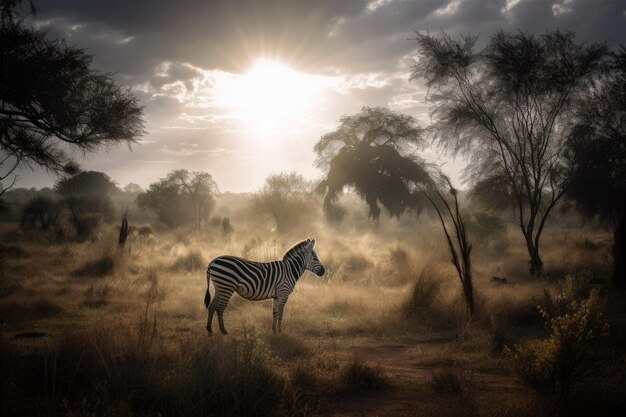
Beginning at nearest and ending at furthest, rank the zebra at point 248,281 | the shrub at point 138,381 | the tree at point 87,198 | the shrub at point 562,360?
the shrub at point 138,381 < the shrub at point 562,360 < the zebra at point 248,281 < the tree at point 87,198

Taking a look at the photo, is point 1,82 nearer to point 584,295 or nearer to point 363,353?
point 363,353

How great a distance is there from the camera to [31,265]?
1727 cm

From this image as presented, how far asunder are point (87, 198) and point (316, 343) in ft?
156

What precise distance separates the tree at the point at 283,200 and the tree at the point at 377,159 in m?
2.55

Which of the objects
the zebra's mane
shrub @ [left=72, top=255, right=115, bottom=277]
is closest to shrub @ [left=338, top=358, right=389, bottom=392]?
the zebra's mane

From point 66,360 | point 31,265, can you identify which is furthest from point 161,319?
point 31,265

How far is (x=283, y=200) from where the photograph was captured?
1508 inches

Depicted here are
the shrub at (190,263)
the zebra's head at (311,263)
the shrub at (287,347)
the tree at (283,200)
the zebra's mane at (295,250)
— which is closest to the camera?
the shrub at (287,347)

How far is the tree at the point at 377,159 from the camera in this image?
3712 centimetres

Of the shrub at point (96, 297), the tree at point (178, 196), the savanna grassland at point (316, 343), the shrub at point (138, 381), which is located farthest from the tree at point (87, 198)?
the shrub at point (138, 381)

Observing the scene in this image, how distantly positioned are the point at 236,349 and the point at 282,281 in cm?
393

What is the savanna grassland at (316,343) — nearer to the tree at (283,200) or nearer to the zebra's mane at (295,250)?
the zebra's mane at (295,250)

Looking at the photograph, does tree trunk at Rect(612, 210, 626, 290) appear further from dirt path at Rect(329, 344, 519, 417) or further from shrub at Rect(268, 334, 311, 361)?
shrub at Rect(268, 334, 311, 361)

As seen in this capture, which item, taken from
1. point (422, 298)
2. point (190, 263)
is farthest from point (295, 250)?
point (190, 263)
